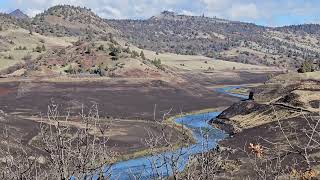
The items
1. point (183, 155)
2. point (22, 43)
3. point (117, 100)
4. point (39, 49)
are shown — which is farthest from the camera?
point (22, 43)

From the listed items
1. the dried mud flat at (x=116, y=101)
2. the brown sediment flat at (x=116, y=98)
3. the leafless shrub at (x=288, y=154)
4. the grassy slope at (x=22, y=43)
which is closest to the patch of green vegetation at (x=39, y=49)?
the grassy slope at (x=22, y=43)

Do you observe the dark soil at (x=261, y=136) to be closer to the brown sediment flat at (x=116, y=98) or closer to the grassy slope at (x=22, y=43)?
the brown sediment flat at (x=116, y=98)

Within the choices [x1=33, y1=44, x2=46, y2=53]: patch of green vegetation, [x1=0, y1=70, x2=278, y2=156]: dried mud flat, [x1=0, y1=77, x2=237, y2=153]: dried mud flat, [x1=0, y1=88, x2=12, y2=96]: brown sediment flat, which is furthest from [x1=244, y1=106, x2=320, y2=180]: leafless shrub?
→ [x1=33, y1=44, x2=46, y2=53]: patch of green vegetation

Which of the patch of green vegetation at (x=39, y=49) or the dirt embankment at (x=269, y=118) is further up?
the patch of green vegetation at (x=39, y=49)

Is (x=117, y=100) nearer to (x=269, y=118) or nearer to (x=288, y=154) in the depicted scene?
(x=269, y=118)

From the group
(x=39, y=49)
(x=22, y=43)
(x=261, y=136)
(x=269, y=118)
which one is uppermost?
(x=22, y=43)

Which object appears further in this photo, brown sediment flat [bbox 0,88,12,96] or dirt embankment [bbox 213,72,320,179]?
brown sediment flat [bbox 0,88,12,96]

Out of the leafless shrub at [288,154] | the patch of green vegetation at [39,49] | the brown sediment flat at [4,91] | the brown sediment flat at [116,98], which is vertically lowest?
the brown sediment flat at [116,98]

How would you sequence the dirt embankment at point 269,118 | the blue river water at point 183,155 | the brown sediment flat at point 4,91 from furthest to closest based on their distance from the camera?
the brown sediment flat at point 4,91 → the dirt embankment at point 269,118 → the blue river water at point 183,155

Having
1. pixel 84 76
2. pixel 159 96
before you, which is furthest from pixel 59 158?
pixel 84 76

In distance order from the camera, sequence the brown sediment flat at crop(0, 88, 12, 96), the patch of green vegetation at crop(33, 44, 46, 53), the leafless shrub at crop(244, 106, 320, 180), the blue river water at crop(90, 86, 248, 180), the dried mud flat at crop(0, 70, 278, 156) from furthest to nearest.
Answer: the patch of green vegetation at crop(33, 44, 46, 53) → the brown sediment flat at crop(0, 88, 12, 96) → the dried mud flat at crop(0, 70, 278, 156) → the blue river water at crop(90, 86, 248, 180) → the leafless shrub at crop(244, 106, 320, 180)

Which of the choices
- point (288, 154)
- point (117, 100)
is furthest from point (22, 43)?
point (288, 154)

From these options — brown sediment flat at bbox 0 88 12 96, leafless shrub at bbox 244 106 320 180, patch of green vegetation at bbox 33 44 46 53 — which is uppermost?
leafless shrub at bbox 244 106 320 180

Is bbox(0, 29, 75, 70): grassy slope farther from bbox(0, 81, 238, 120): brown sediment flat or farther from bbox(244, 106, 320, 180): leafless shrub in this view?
Result: bbox(244, 106, 320, 180): leafless shrub
